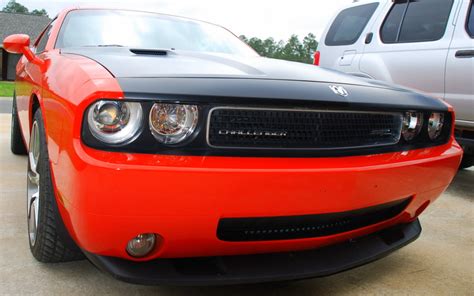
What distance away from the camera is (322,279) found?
2.32m

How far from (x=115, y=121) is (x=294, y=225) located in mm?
785

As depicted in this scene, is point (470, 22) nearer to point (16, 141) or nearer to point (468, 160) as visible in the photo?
point (468, 160)

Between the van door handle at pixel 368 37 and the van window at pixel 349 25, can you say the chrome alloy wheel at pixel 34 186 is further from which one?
the van window at pixel 349 25

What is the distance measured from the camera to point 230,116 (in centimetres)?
173

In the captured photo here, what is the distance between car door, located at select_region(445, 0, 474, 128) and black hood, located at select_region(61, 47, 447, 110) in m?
2.07

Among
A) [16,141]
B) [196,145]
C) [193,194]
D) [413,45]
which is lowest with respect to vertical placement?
[16,141]

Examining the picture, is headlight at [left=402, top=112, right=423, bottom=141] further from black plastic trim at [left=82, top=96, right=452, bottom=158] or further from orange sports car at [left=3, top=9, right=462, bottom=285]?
black plastic trim at [left=82, top=96, right=452, bottom=158]

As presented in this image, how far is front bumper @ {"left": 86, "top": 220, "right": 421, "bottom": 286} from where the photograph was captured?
1.72 metres

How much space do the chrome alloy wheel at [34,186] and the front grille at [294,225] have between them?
97 cm

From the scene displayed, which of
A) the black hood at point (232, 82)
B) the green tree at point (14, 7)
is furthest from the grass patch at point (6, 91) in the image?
the green tree at point (14, 7)

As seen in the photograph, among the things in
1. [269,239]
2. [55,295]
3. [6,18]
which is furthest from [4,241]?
[6,18]

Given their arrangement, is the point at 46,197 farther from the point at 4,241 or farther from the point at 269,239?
the point at 269,239

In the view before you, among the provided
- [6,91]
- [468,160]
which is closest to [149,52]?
[468,160]

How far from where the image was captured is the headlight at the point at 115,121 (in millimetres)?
1603
